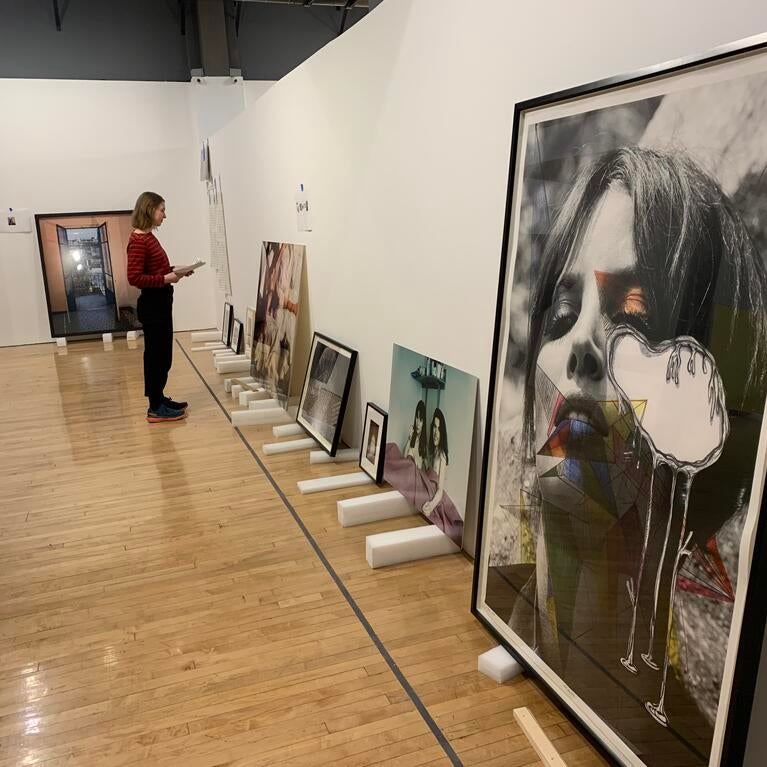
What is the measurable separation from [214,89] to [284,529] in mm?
7766

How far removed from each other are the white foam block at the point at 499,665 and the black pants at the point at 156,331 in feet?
12.0

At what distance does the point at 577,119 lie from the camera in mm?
1977

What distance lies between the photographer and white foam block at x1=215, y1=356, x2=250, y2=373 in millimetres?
6902

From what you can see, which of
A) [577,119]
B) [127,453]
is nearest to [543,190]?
[577,119]

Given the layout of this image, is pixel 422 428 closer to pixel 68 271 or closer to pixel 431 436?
pixel 431 436

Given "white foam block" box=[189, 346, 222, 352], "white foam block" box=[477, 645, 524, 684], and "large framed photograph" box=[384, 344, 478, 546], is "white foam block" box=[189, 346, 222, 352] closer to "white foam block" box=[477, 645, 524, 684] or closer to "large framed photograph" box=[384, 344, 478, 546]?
"large framed photograph" box=[384, 344, 478, 546]

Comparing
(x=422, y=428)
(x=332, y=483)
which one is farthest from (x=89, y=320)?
(x=422, y=428)

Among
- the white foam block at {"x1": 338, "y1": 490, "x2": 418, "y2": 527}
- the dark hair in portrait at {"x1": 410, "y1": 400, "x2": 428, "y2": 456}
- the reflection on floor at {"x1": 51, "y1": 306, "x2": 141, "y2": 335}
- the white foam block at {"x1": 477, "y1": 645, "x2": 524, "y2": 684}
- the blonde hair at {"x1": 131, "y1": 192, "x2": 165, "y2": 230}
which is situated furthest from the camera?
the reflection on floor at {"x1": 51, "y1": 306, "x2": 141, "y2": 335}

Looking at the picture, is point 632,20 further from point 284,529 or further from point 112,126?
point 112,126

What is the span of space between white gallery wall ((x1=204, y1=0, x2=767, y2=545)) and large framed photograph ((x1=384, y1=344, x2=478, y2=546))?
0.09 meters

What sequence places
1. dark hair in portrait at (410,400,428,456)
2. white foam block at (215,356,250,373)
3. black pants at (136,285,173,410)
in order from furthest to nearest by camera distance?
white foam block at (215,356,250,373) < black pants at (136,285,173,410) < dark hair in portrait at (410,400,428,456)

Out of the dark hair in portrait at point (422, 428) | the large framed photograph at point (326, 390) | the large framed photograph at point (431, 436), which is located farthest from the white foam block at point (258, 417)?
the dark hair in portrait at point (422, 428)

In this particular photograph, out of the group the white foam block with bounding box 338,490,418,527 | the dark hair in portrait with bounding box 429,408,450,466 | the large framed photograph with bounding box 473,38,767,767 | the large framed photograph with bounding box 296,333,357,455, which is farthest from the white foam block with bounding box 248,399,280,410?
the large framed photograph with bounding box 473,38,767,767

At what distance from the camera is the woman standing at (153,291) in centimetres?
496
